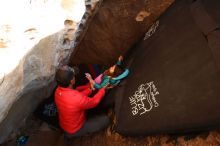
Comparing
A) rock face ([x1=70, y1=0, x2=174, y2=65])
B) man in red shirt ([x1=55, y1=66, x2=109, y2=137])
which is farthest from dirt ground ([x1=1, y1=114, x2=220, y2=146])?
rock face ([x1=70, y1=0, x2=174, y2=65])

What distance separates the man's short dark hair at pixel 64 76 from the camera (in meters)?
2.78

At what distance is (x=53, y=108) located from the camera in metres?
3.53

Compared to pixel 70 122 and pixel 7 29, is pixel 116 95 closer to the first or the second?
pixel 70 122

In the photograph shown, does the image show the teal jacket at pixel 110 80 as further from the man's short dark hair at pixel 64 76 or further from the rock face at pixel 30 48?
the rock face at pixel 30 48

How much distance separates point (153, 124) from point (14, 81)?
3.30 feet

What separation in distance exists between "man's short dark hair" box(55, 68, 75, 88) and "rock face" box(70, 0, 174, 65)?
1.54ft

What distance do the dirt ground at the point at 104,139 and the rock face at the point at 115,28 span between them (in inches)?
31.0

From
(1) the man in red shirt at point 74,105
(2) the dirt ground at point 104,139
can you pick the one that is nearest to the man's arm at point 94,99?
(1) the man in red shirt at point 74,105

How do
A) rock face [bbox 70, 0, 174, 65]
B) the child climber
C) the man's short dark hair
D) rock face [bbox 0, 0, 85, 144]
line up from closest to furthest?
rock face [bbox 0, 0, 85, 144], the man's short dark hair, the child climber, rock face [bbox 70, 0, 174, 65]

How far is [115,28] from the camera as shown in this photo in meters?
3.25

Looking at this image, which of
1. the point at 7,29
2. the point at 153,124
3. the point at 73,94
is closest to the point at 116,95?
the point at 73,94

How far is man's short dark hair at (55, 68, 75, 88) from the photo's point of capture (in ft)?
9.12

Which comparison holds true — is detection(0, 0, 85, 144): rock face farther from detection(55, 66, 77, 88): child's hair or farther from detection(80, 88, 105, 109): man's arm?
detection(80, 88, 105, 109): man's arm

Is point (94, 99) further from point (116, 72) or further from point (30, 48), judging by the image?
point (30, 48)
